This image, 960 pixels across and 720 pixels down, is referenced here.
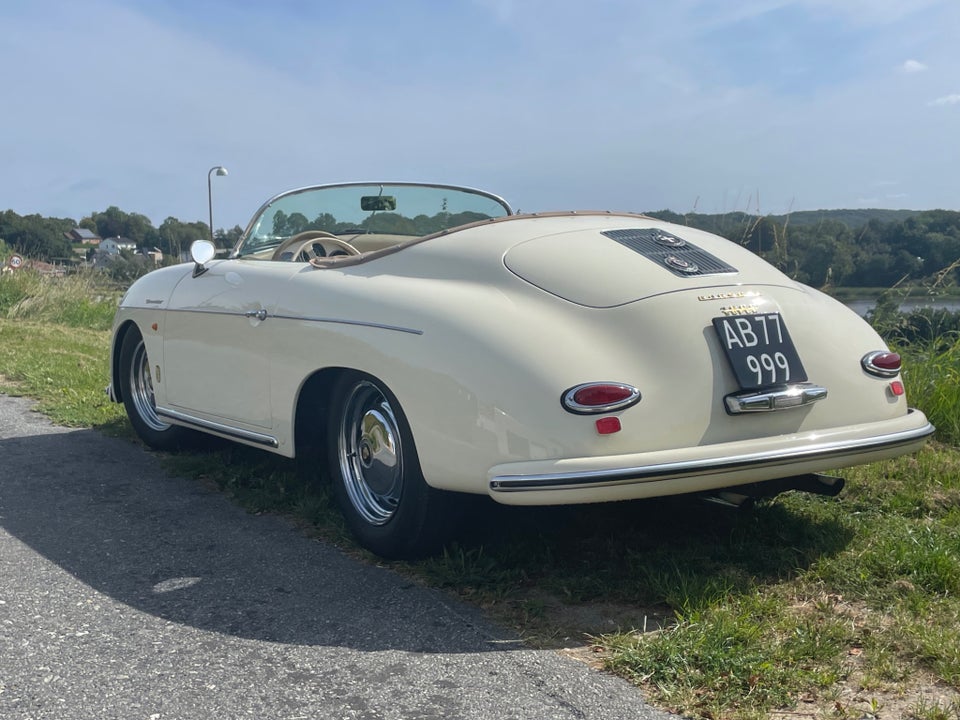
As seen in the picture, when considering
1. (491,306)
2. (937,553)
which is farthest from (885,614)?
(491,306)

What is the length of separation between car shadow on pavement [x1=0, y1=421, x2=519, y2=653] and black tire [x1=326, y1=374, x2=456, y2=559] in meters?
0.15

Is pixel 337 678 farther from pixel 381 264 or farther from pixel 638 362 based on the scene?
pixel 381 264

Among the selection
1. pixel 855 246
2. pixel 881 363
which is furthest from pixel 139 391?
pixel 855 246

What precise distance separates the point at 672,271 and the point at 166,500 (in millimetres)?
2616

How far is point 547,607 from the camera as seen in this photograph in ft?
9.86

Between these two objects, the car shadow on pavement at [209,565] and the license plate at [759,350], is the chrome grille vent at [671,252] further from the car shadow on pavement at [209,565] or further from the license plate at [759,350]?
the car shadow on pavement at [209,565]

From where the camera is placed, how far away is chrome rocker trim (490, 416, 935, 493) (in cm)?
271

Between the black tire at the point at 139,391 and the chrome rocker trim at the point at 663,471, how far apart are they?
3053 mm

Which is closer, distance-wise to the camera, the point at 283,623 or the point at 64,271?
the point at 283,623

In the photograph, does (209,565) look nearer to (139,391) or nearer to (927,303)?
(139,391)

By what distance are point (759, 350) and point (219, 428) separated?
245cm

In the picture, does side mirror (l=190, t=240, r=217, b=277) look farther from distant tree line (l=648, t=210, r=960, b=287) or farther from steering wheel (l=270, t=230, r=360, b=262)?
distant tree line (l=648, t=210, r=960, b=287)

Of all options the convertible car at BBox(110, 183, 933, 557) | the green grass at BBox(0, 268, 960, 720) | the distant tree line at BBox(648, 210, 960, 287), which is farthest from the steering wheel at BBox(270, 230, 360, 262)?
the distant tree line at BBox(648, 210, 960, 287)

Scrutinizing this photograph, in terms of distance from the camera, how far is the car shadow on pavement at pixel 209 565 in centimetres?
287
